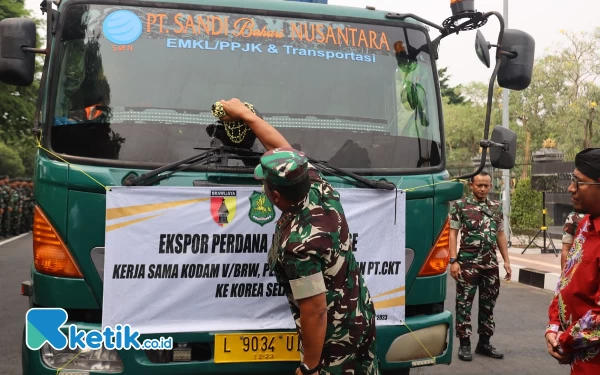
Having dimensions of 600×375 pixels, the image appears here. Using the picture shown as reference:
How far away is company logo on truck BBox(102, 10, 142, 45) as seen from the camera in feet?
12.3

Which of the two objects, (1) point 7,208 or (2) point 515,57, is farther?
(1) point 7,208

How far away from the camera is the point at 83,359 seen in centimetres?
339

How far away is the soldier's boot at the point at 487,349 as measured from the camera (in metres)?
6.04

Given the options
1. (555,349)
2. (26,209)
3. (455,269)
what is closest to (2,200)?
(26,209)

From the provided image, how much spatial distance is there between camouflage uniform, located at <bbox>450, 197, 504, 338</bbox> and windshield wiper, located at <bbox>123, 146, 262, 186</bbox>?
3.11 metres

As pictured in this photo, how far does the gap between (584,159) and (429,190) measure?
1.11 m

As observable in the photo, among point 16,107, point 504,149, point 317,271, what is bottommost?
point 317,271

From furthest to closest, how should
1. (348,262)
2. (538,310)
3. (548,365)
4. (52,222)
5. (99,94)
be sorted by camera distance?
(538,310), (548,365), (99,94), (52,222), (348,262)

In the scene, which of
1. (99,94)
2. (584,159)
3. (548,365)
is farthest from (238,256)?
(548,365)

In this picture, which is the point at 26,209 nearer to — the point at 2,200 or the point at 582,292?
the point at 2,200

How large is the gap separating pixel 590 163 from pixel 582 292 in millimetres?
553

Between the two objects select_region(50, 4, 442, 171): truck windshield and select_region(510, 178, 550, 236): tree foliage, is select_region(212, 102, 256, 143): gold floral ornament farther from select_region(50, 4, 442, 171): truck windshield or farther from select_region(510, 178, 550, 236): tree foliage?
select_region(510, 178, 550, 236): tree foliage

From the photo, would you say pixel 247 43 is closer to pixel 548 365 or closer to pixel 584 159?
pixel 584 159

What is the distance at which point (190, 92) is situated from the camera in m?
3.73
